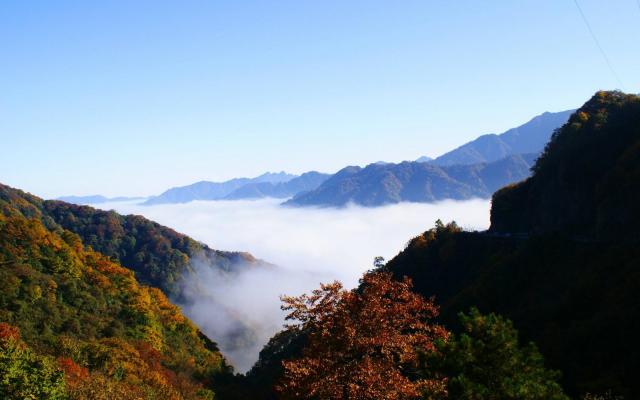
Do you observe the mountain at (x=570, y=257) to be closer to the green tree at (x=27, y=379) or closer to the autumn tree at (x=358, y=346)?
the autumn tree at (x=358, y=346)

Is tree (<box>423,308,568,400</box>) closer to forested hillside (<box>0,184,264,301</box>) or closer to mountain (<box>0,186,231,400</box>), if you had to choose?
mountain (<box>0,186,231,400</box>)

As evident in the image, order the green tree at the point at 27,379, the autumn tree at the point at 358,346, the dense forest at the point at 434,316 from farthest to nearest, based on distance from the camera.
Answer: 1. the green tree at the point at 27,379
2. the dense forest at the point at 434,316
3. the autumn tree at the point at 358,346

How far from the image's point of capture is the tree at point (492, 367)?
14453 millimetres

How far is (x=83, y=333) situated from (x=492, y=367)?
5766 centimetres

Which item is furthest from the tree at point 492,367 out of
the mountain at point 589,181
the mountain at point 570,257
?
the mountain at point 589,181

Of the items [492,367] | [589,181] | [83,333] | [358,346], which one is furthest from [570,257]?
[83,333]

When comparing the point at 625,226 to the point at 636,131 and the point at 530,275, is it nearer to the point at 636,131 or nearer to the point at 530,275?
the point at 530,275

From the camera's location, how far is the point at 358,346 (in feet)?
54.3

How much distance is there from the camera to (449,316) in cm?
5162

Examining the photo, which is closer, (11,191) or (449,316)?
(449,316)

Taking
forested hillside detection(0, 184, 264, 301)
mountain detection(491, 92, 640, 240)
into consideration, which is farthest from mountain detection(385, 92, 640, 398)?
forested hillside detection(0, 184, 264, 301)

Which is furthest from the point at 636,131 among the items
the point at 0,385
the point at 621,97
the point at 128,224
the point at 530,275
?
the point at 128,224

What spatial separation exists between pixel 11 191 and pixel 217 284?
242ft

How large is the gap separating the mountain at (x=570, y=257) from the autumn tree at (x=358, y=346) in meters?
15.2
